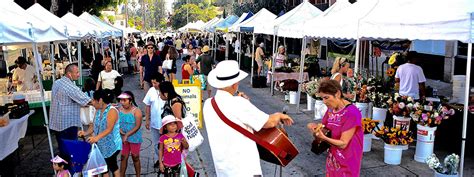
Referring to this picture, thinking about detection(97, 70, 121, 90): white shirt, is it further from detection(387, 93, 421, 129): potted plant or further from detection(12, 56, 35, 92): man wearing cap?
detection(387, 93, 421, 129): potted plant

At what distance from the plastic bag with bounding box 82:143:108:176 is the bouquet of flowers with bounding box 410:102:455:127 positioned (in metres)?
4.57

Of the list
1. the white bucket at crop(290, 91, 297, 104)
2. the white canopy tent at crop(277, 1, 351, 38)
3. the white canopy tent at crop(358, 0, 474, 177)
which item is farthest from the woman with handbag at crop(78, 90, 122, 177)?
the white bucket at crop(290, 91, 297, 104)

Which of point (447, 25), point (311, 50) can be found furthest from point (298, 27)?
point (311, 50)

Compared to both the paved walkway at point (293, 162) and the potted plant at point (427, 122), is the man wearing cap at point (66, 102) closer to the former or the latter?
the paved walkway at point (293, 162)

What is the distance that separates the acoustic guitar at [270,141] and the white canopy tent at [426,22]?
10.00 ft

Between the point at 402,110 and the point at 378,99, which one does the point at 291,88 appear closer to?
the point at 378,99

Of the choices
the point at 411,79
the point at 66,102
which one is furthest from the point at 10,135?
the point at 411,79

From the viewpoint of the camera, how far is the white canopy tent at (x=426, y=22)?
502cm

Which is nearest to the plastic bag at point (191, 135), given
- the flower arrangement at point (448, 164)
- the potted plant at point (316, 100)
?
the flower arrangement at point (448, 164)

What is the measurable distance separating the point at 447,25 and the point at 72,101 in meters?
5.10

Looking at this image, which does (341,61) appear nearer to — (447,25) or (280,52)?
(447,25)

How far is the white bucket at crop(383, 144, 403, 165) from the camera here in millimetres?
6297

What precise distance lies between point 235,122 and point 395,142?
4002 mm

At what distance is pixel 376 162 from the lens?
655 cm
